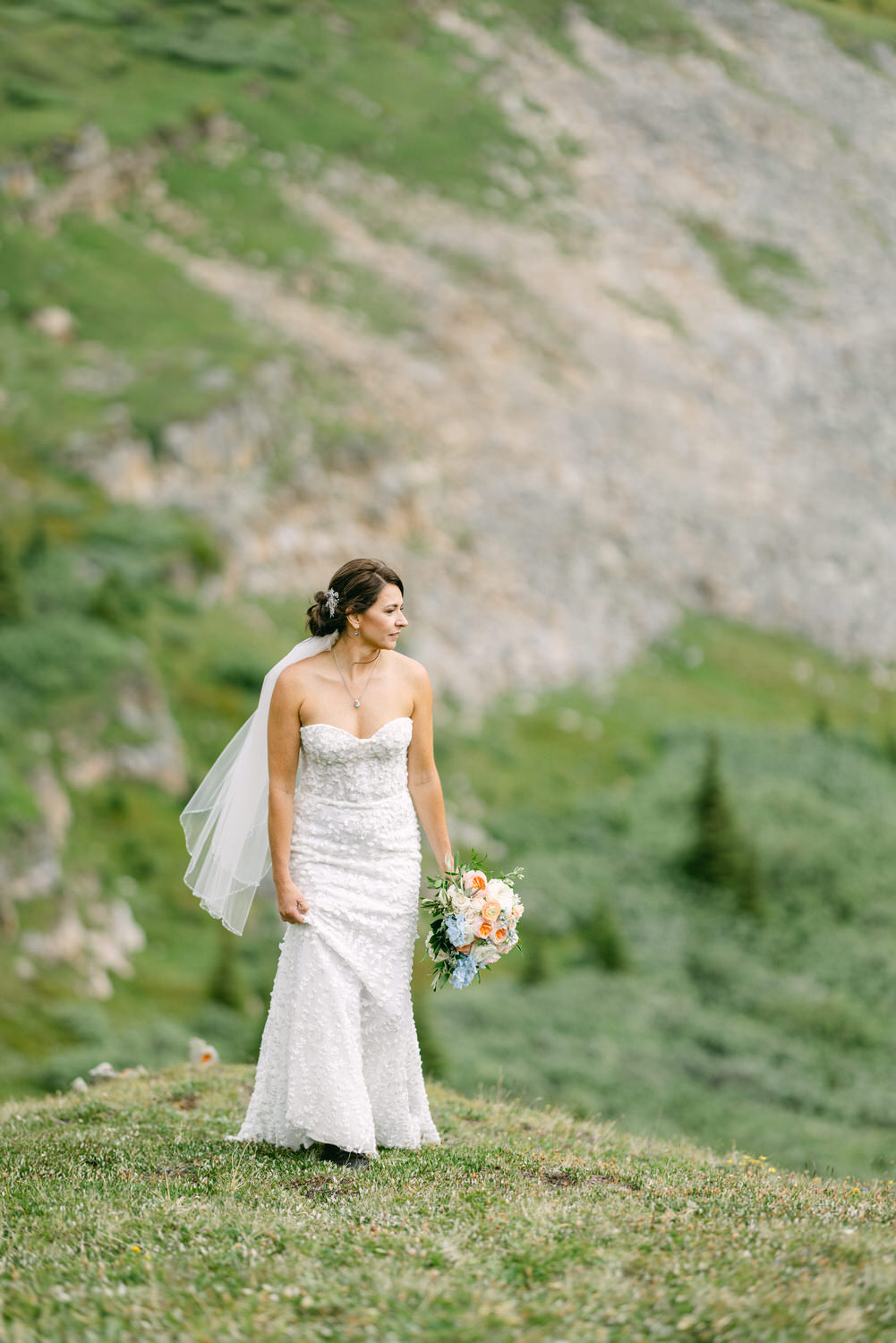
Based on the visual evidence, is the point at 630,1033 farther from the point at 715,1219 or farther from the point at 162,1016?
the point at 715,1219

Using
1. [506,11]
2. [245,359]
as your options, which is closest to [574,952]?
[245,359]

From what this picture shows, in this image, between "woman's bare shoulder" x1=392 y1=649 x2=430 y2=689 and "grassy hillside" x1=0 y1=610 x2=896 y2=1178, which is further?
"grassy hillside" x1=0 y1=610 x2=896 y2=1178

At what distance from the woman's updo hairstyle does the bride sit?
0.03 ft

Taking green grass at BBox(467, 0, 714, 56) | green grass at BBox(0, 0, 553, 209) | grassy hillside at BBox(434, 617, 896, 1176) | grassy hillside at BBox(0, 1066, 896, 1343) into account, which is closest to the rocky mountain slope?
green grass at BBox(467, 0, 714, 56)

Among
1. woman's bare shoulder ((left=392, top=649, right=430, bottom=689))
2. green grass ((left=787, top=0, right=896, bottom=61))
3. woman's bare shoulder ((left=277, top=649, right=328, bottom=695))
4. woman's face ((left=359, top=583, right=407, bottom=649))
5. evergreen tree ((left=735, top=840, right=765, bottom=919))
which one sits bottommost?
evergreen tree ((left=735, top=840, right=765, bottom=919))

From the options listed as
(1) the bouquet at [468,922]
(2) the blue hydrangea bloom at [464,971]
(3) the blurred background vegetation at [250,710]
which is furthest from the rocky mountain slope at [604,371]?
(2) the blue hydrangea bloom at [464,971]

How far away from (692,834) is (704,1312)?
28991mm

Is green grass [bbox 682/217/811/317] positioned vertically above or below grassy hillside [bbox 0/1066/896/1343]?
above

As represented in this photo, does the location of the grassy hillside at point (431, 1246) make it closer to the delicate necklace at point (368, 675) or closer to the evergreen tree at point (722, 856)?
the delicate necklace at point (368, 675)

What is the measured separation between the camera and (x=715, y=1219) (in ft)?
21.7

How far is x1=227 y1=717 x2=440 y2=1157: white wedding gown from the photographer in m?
7.89

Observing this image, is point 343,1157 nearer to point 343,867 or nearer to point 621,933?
point 343,867

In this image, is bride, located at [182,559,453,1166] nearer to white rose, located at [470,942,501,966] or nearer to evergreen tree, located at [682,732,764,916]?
white rose, located at [470,942,501,966]

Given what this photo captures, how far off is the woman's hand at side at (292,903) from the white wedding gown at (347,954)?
60mm
